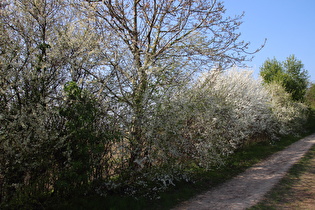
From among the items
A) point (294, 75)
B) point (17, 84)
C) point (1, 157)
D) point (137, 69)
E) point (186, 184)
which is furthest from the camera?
point (294, 75)

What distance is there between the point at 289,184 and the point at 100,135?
574 cm

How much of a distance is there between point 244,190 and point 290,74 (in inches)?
1140

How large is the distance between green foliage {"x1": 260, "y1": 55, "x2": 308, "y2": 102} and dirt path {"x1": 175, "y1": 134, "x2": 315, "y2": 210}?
21402mm

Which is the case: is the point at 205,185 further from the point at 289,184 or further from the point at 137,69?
the point at 137,69

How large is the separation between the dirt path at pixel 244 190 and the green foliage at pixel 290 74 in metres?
21.4

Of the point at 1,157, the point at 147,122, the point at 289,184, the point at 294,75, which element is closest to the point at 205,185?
the point at 289,184

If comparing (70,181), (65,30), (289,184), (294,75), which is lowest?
(289,184)

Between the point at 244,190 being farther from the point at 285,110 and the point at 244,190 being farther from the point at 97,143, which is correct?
the point at 285,110

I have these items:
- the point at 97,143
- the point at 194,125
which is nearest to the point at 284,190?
the point at 194,125

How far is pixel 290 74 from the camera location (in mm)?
30922

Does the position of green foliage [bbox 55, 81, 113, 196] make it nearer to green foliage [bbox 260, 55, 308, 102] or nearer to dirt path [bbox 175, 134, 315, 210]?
dirt path [bbox 175, 134, 315, 210]

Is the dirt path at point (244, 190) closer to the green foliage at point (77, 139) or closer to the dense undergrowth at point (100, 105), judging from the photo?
the dense undergrowth at point (100, 105)

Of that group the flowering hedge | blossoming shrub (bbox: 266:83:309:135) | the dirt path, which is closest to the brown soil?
the dirt path

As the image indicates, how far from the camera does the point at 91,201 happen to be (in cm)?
525
